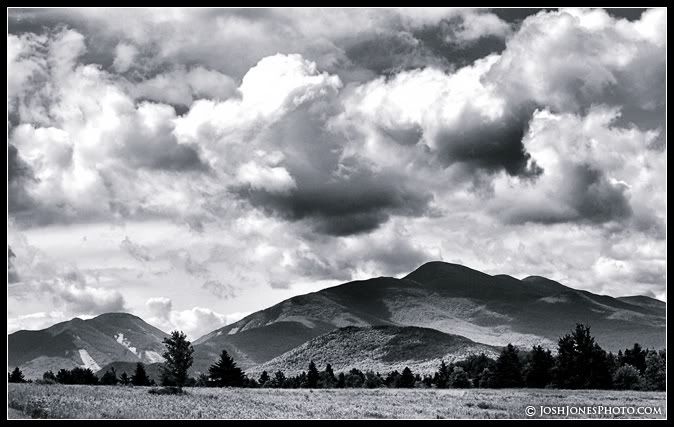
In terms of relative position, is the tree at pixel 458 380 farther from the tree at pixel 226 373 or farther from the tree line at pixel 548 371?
the tree at pixel 226 373

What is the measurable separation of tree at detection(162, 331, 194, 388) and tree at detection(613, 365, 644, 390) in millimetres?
45568

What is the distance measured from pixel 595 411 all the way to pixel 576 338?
3874 centimetres

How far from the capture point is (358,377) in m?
146

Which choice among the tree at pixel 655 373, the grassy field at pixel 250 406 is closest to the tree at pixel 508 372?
the tree at pixel 655 373

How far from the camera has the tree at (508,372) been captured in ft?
274

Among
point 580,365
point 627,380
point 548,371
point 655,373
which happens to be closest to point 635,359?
point 655,373

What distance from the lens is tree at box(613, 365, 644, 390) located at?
240ft

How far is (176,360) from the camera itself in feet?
204

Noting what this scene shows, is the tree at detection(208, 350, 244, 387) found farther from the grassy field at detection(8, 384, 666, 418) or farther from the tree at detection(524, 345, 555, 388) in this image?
the tree at detection(524, 345, 555, 388)

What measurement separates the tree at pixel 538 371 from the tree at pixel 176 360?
40124 millimetres

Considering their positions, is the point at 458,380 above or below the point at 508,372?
below

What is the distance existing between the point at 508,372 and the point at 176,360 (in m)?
43.8

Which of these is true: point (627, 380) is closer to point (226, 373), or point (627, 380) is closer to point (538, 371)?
point (538, 371)

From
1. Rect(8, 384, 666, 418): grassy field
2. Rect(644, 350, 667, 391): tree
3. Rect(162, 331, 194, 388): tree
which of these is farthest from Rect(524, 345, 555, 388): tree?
Rect(162, 331, 194, 388): tree
